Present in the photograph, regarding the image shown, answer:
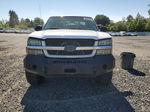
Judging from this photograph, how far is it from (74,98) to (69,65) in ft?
2.64

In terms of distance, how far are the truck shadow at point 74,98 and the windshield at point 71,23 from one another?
161 centimetres

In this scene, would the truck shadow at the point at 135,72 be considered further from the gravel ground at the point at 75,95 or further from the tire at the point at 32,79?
the tire at the point at 32,79

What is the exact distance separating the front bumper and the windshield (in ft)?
5.56

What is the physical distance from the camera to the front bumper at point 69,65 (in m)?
3.71

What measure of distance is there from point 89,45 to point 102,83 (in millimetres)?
1246

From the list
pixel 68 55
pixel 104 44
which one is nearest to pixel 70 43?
pixel 68 55

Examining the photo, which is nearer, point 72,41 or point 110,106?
point 110,106

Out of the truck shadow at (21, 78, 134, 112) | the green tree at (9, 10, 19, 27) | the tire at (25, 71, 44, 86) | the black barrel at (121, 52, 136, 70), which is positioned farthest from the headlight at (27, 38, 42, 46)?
the green tree at (9, 10, 19, 27)

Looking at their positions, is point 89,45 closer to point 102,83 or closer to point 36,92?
point 102,83

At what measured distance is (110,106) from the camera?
360 centimetres

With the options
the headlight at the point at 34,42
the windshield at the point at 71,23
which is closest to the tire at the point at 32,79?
the headlight at the point at 34,42

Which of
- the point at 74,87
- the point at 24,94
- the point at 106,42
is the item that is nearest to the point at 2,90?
the point at 24,94

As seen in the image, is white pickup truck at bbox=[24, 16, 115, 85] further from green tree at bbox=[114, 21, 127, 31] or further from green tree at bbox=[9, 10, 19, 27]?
green tree at bbox=[9, 10, 19, 27]

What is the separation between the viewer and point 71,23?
5.53m
